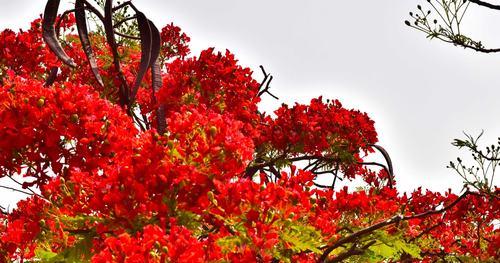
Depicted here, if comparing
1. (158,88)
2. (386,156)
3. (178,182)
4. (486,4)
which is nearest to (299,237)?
(178,182)

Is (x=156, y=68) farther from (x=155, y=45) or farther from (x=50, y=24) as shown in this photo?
(x=50, y=24)

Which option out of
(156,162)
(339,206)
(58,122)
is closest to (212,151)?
(156,162)

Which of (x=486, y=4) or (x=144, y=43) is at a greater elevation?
(x=486, y=4)

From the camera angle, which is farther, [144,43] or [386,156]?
[386,156]

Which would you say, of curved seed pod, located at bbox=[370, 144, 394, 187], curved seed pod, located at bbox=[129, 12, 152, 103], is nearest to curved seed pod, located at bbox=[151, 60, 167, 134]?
curved seed pod, located at bbox=[129, 12, 152, 103]

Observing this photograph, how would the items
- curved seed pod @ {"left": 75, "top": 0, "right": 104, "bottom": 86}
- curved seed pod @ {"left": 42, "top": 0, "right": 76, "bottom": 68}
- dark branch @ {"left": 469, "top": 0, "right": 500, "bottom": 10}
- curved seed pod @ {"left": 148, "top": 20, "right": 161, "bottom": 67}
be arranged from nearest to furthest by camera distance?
curved seed pod @ {"left": 148, "top": 20, "right": 161, "bottom": 67} < curved seed pod @ {"left": 42, "top": 0, "right": 76, "bottom": 68} < curved seed pod @ {"left": 75, "top": 0, "right": 104, "bottom": 86} < dark branch @ {"left": 469, "top": 0, "right": 500, "bottom": 10}

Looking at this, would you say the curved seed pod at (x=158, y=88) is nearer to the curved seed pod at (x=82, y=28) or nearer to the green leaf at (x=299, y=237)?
the curved seed pod at (x=82, y=28)

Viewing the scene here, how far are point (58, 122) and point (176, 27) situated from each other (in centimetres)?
475

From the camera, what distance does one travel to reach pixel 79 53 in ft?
26.9

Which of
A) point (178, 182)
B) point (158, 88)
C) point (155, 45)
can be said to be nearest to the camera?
point (178, 182)

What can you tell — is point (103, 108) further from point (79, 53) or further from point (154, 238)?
point (79, 53)

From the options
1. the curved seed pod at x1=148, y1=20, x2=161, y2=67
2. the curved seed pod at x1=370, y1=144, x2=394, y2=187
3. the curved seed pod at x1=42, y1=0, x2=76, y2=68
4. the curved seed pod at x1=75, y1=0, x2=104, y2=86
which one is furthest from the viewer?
the curved seed pod at x1=370, y1=144, x2=394, y2=187

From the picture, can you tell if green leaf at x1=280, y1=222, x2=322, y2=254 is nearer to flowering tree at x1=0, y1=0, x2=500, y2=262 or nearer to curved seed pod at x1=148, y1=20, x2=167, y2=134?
flowering tree at x1=0, y1=0, x2=500, y2=262

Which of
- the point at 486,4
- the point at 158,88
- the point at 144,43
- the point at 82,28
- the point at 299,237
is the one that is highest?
the point at 486,4
